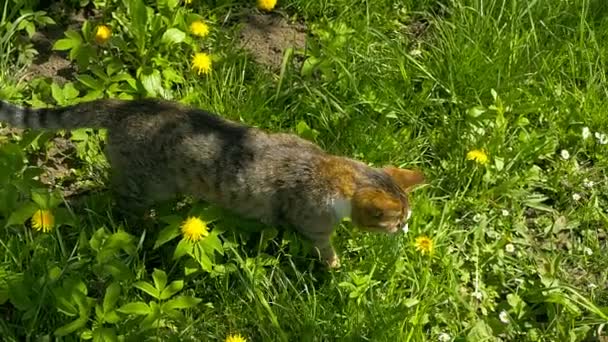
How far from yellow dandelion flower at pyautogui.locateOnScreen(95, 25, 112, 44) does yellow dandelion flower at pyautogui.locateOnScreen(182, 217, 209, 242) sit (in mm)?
1141

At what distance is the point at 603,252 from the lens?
3.78m

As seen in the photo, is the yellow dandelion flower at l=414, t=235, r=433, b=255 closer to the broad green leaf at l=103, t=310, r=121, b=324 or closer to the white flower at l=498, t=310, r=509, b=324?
the white flower at l=498, t=310, r=509, b=324

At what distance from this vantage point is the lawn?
3287 millimetres

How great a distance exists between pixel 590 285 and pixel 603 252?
191 millimetres

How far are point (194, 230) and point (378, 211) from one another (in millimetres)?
686

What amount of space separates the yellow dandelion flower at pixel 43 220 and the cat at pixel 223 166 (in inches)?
14.4

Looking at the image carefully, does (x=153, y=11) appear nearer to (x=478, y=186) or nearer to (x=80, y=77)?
(x=80, y=77)

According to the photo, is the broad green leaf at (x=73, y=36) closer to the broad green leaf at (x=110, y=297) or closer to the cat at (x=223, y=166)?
the cat at (x=223, y=166)

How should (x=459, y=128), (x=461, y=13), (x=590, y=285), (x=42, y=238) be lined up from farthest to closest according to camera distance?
1. (x=461, y=13)
2. (x=459, y=128)
3. (x=590, y=285)
4. (x=42, y=238)

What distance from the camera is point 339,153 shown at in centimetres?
393

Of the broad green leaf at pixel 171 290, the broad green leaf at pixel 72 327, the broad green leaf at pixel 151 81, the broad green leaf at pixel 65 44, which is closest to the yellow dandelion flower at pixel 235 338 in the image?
the broad green leaf at pixel 171 290

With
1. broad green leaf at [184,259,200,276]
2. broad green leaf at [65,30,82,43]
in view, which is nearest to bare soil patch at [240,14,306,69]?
broad green leaf at [65,30,82,43]

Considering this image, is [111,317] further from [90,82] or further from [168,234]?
[90,82]

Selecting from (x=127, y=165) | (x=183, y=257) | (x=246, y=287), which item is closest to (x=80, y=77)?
(x=127, y=165)
